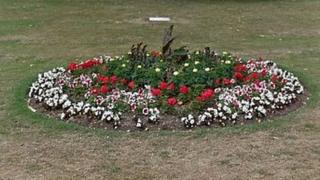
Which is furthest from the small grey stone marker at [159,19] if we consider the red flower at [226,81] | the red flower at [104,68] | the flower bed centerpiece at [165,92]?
the red flower at [226,81]

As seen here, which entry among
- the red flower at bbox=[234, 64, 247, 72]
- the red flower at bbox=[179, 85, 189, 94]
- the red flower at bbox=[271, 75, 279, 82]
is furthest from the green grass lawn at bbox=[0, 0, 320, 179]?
the red flower at bbox=[234, 64, 247, 72]

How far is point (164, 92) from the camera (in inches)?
270

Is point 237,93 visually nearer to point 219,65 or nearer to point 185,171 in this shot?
point 219,65

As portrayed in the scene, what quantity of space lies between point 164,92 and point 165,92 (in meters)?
0.01

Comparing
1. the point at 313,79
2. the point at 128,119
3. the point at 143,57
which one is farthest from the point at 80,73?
the point at 313,79

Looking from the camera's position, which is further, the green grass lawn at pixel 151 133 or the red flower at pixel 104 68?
the red flower at pixel 104 68

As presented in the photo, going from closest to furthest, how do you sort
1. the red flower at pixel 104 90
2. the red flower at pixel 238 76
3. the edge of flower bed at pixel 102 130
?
1. the edge of flower bed at pixel 102 130
2. the red flower at pixel 104 90
3. the red flower at pixel 238 76

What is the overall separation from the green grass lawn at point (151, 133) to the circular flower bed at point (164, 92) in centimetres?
22

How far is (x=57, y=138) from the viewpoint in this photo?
6.22m

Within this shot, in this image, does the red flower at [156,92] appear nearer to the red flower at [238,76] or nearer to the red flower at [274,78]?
the red flower at [238,76]

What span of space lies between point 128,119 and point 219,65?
1.72m

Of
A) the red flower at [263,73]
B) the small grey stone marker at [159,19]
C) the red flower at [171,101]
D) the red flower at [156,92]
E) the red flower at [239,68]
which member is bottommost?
the small grey stone marker at [159,19]

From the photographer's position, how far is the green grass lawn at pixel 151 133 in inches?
215

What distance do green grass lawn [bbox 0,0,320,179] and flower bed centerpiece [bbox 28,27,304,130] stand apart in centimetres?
22
